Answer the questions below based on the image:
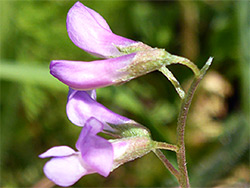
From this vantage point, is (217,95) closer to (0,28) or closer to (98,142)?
(0,28)

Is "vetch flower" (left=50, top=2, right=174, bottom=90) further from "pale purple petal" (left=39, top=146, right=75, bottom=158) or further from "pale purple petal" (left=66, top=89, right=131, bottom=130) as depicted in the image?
"pale purple petal" (left=39, top=146, right=75, bottom=158)

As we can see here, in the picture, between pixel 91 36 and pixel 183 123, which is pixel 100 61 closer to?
pixel 91 36

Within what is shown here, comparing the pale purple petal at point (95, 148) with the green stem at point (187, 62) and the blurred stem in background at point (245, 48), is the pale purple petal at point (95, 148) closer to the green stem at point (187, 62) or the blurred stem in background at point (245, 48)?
the green stem at point (187, 62)

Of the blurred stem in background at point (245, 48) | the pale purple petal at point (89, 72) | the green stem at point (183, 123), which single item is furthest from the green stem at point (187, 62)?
the blurred stem in background at point (245, 48)

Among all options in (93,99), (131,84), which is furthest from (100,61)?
(131,84)

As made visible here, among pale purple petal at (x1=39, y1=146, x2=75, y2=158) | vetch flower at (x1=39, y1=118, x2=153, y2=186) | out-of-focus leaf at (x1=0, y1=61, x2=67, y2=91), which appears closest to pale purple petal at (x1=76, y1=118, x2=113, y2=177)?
vetch flower at (x1=39, y1=118, x2=153, y2=186)

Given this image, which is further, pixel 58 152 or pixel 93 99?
pixel 93 99

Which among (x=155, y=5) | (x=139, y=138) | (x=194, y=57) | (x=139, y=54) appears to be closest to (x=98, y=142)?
(x=139, y=138)
